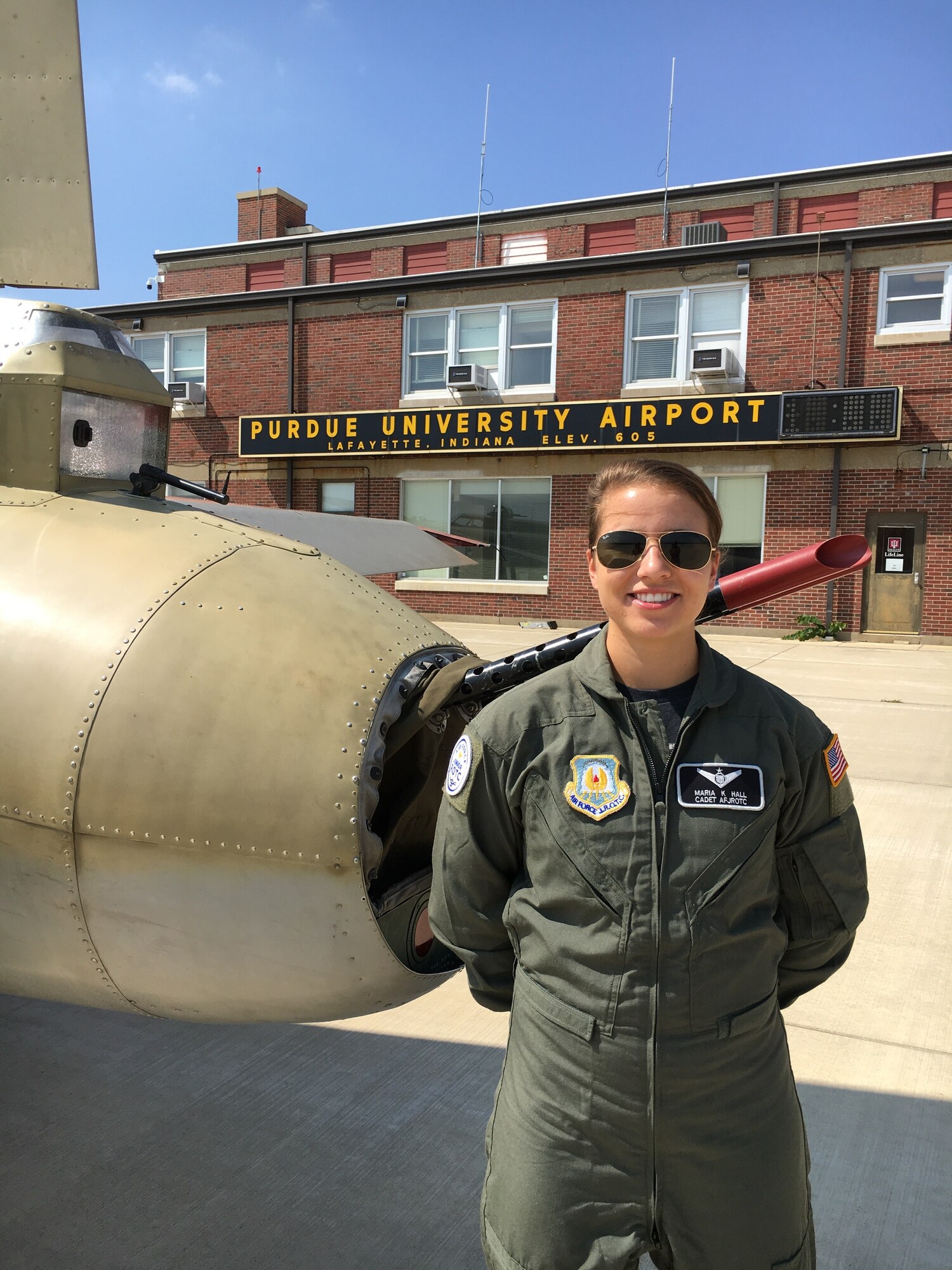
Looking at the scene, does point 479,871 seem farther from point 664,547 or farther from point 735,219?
point 735,219

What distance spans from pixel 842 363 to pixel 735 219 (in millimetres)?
8694

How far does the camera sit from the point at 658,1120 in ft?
5.44

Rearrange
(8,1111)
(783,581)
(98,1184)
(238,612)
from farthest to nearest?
(8,1111)
(98,1184)
(238,612)
(783,581)

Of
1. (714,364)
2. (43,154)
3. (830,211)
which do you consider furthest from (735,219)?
(43,154)

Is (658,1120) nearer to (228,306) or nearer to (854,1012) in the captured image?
(854,1012)

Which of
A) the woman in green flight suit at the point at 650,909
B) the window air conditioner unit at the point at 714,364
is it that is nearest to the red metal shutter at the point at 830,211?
the window air conditioner unit at the point at 714,364

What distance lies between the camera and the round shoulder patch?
1.80 m

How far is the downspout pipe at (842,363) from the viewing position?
16.8m

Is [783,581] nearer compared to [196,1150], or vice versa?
[783,581]

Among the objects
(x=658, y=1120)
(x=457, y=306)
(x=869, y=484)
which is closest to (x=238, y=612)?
(x=658, y=1120)

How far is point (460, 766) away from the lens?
182 centimetres

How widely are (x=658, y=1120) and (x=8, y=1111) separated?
8.37 feet

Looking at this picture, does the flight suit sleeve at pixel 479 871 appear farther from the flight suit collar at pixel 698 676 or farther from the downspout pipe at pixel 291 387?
the downspout pipe at pixel 291 387

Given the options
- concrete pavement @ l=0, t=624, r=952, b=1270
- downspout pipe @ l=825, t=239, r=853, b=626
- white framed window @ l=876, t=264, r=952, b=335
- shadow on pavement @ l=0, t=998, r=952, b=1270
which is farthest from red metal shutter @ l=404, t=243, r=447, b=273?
shadow on pavement @ l=0, t=998, r=952, b=1270
